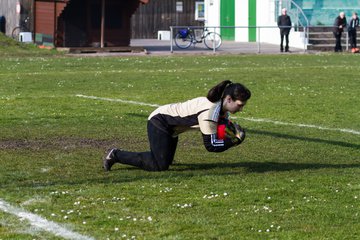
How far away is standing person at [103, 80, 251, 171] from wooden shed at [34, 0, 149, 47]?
3723 cm

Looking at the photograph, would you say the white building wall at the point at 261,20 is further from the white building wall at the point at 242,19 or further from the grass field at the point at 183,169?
the grass field at the point at 183,169

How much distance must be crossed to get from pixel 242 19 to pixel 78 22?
1501cm

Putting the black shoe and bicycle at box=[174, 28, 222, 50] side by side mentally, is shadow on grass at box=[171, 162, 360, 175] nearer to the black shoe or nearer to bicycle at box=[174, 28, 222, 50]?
the black shoe

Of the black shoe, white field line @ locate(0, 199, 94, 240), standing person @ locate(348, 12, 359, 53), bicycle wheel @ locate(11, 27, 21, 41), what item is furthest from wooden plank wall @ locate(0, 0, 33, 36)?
white field line @ locate(0, 199, 94, 240)

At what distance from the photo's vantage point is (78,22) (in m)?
50.5

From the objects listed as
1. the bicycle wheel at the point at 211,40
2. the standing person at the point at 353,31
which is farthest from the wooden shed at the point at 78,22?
the standing person at the point at 353,31

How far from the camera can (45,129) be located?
16.4 meters

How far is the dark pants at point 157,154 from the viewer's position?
11.9 metres

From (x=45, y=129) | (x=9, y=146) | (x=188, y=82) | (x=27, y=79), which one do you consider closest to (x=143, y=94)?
(x=188, y=82)

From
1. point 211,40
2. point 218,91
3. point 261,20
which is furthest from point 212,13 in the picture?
point 218,91

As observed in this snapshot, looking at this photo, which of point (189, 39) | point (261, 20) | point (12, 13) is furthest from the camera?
point (261, 20)

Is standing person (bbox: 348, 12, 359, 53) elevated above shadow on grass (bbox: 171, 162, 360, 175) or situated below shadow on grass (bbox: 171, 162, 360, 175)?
above

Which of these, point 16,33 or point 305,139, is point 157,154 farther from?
point 16,33

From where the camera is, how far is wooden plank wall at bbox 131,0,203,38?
74.2 meters
